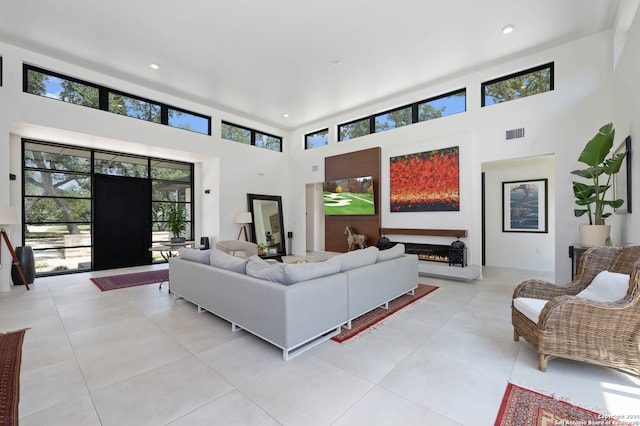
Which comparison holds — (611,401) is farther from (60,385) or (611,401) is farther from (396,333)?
(60,385)

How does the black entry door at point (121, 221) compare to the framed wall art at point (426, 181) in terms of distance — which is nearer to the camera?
the framed wall art at point (426, 181)

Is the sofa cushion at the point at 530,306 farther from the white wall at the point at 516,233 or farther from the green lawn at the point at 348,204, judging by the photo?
the green lawn at the point at 348,204

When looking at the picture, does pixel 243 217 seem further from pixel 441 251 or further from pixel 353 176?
pixel 441 251

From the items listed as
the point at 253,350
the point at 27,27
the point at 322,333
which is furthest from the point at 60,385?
the point at 27,27

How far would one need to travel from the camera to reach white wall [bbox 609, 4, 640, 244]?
2867mm

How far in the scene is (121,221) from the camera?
670 centimetres

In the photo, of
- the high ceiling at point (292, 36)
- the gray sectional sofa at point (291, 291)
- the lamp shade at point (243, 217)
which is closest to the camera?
the gray sectional sofa at point (291, 291)

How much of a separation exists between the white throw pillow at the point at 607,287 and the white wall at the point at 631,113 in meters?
0.94

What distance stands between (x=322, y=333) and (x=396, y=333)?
0.83 metres

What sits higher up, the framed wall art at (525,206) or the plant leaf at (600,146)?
the plant leaf at (600,146)

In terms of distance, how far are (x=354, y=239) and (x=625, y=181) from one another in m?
4.79

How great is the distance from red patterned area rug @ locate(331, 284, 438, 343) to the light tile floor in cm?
15

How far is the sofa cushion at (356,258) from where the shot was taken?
10.5 feet

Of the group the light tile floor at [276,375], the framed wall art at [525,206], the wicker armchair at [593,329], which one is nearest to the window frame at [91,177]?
the light tile floor at [276,375]
